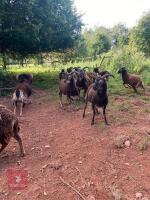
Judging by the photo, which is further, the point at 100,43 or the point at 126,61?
the point at 100,43

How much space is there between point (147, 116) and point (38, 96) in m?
6.17

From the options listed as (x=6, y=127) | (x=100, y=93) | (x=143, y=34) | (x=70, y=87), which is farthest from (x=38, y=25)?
(x=143, y=34)

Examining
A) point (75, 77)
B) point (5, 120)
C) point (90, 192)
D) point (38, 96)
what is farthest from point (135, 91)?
point (90, 192)

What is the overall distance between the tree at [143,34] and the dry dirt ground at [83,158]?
737 inches

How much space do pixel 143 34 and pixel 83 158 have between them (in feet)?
76.5

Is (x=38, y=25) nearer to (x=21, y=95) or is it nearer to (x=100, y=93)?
(x=21, y=95)

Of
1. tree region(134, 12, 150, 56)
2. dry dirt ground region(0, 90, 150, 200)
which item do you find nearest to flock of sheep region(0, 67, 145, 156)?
dry dirt ground region(0, 90, 150, 200)

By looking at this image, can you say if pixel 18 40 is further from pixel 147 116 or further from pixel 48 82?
pixel 147 116

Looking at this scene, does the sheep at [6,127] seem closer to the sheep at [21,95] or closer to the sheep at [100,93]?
the sheep at [100,93]

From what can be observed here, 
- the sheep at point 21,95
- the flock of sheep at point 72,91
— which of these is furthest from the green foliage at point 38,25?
the sheep at point 21,95

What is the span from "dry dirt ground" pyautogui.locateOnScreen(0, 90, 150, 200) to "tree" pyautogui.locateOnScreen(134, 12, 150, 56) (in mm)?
18725

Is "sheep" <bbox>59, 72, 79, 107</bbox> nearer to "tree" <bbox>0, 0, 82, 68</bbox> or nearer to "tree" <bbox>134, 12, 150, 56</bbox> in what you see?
"tree" <bbox>0, 0, 82, 68</bbox>

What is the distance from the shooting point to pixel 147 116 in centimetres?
1109

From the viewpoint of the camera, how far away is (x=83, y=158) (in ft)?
26.2
